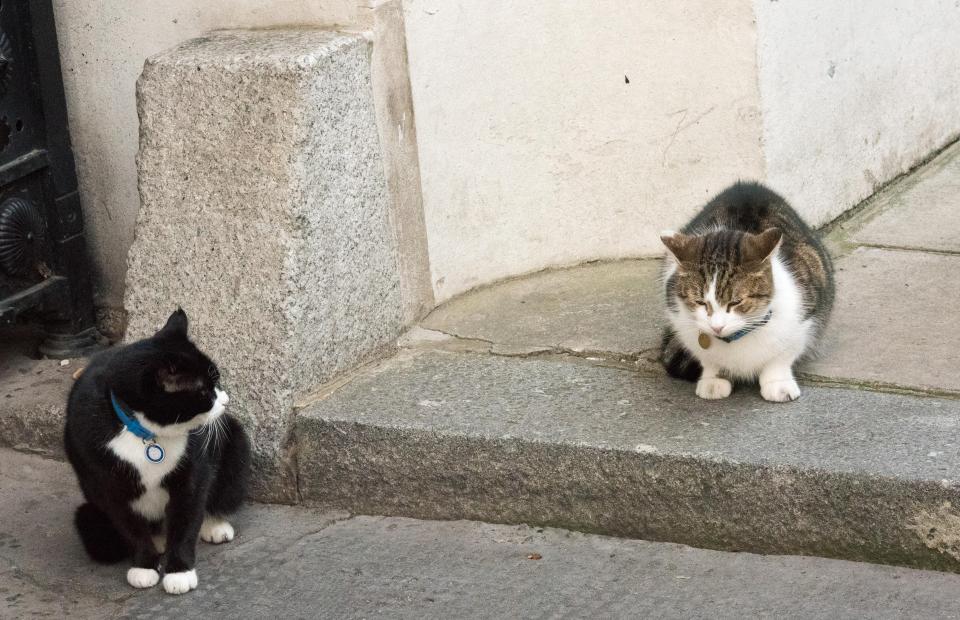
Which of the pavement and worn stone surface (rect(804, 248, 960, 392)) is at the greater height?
worn stone surface (rect(804, 248, 960, 392))

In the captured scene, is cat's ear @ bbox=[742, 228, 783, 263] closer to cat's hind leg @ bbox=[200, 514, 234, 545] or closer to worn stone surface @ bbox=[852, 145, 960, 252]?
worn stone surface @ bbox=[852, 145, 960, 252]

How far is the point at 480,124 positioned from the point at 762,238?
1.28 metres

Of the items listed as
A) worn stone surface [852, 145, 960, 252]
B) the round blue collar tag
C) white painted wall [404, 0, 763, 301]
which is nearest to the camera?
the round blue collar tag

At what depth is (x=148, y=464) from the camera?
10.7 feet

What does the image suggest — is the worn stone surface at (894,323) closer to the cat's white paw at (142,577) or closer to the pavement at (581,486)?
the pavement at (581,486)

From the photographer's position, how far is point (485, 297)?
4.42 metres

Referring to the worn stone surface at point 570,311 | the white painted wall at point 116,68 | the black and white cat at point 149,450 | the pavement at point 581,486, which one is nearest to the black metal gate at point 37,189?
the white painted wall at point 116,68

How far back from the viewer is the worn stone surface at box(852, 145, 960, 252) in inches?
178

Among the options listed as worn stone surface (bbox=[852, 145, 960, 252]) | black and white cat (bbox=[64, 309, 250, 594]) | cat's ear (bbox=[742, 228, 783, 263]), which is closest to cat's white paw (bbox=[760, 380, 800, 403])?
cat's ear (bbox=[742, 228, 783, 263])

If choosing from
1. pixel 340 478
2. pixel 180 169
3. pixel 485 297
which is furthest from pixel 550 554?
pixel 180 169

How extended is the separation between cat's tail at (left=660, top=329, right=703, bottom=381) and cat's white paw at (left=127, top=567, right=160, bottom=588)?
157cm

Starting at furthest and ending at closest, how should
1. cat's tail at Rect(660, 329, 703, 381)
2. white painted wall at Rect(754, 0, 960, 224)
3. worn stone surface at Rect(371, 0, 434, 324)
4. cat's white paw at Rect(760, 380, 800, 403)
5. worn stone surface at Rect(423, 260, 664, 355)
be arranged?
white painted wall at Rect(754, 0, 960, 224) → worn stone surface at Rect(423, 260, 664, 355) → worn stone surface at Rect(371, 0, 434, 324) → cat's tail at Rect(660, 329, 703, 381) → cat's white paw at Rect(760, 380, 800, 403)

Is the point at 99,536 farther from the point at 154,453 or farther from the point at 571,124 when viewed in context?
the point at 571,124

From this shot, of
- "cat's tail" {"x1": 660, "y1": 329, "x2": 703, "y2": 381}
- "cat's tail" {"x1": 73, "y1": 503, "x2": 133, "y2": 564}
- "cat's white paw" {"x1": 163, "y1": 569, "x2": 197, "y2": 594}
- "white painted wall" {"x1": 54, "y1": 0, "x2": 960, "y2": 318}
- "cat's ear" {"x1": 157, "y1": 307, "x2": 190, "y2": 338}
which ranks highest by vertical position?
"white painted wall" {"x1": 54, "y1": 0, "x2": 960, "y2": 318}
